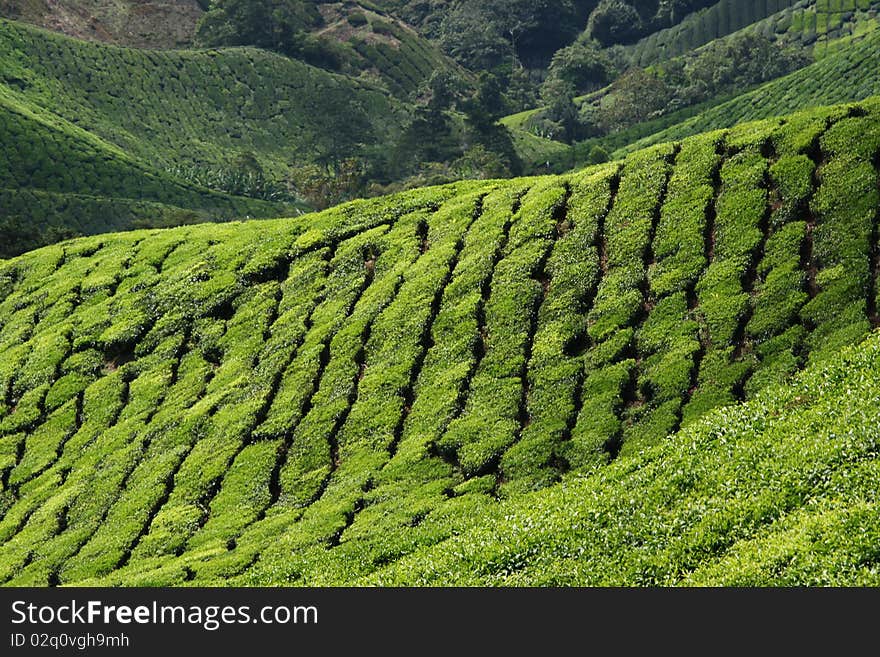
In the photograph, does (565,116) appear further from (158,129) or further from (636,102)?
(158,129)

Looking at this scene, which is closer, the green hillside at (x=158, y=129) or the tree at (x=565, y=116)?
the green hillside at (x=158, y=129)

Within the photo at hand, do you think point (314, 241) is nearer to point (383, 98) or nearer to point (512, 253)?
point (512, 253)

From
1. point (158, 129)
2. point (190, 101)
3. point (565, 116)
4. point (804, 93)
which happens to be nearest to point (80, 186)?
point (158, 129)

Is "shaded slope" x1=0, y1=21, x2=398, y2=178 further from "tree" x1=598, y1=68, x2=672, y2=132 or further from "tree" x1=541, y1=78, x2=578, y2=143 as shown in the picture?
"tree" x1=598, y1=68, x2=672, y2=132

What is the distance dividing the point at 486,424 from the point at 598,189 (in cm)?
1259

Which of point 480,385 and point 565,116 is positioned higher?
point 480,385

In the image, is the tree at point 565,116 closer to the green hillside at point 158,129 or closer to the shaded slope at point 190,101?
the green hillside at point 158,129

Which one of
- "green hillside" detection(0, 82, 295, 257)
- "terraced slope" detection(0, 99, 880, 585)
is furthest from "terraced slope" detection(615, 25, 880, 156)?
"terraced slope" detection(0, 99, 880, 585)

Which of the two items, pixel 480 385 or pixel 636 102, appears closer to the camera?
pixel 480 385

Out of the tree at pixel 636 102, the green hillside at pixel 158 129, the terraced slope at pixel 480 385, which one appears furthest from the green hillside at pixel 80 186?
the tree at pixel 636 102

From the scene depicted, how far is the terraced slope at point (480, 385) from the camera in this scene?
68.6 ft

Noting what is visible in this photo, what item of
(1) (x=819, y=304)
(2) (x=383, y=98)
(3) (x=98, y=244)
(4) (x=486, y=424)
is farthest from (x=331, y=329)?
(2) (x=383, y=98)

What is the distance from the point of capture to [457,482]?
89.8ft

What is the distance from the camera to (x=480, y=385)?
30578mm
